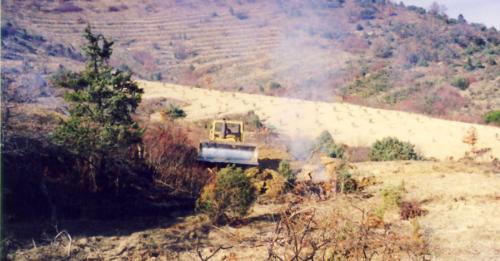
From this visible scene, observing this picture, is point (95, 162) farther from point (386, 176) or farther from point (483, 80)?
point (483, 80)

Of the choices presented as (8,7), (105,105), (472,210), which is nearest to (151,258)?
(105,105)

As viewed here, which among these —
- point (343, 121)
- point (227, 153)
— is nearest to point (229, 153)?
point (227, 153)

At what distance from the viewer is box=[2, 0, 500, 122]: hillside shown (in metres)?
37.2

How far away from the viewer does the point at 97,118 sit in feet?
35.8

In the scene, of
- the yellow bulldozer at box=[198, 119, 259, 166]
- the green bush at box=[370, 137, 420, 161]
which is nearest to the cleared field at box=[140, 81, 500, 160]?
the green bush at box=[370, 137, 420, 161]

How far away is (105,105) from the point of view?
11.1 m

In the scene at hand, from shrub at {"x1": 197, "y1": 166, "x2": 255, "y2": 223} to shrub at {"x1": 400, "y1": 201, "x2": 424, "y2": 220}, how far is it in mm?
3456

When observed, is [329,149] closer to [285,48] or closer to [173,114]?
[173,114]

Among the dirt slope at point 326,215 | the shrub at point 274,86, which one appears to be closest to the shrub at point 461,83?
the shrub at point 274,86

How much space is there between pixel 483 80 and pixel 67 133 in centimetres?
3639

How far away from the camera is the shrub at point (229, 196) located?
10.1 metres

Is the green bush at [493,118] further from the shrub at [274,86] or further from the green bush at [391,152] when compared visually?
the shrub at [274,86]

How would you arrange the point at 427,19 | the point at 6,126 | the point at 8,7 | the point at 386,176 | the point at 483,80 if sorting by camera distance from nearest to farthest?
the point at 6,126, the point at 386,176, the point at 483,80, the point at 8,7, the point at 427,19

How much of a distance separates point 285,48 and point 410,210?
4953 centimetres
